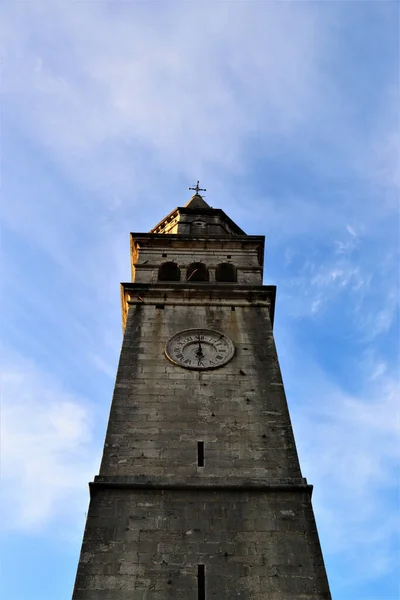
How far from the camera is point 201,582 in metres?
15.4

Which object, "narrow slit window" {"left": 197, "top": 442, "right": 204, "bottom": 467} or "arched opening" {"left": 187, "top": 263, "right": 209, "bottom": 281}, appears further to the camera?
"arched opening" {"left": 187, "top": 263, "right": 209, "bottom": 281}

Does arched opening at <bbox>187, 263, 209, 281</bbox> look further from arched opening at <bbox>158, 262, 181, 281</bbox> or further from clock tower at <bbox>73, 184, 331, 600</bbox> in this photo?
clock tower at <bbox>73, 184, 331, 600</bbox>

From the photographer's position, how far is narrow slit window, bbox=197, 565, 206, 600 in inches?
594

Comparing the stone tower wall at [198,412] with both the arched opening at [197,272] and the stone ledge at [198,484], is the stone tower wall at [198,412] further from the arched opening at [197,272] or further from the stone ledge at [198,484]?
the arched opening at [197,272]

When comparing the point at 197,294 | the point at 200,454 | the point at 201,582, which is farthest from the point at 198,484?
the point at 197,294

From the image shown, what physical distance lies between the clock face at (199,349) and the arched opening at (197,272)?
4.95 metres

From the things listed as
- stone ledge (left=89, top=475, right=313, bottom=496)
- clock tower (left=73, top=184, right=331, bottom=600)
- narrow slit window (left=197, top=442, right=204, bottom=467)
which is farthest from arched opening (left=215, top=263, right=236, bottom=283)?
stone ledge (left=89, top=475, right=313, bottom=496)

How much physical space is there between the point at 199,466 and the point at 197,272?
11.8 meters

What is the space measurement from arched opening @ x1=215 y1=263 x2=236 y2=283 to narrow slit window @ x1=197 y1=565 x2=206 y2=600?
14.5m

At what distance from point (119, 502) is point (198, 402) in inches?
173

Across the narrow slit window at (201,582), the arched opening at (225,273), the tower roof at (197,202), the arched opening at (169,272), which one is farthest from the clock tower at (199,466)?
the tower roof at (197,202)

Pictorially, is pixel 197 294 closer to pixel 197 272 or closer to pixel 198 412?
pixel 197 272

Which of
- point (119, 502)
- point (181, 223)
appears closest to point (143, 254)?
point (181, 223)

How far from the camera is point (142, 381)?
69.8 feet
